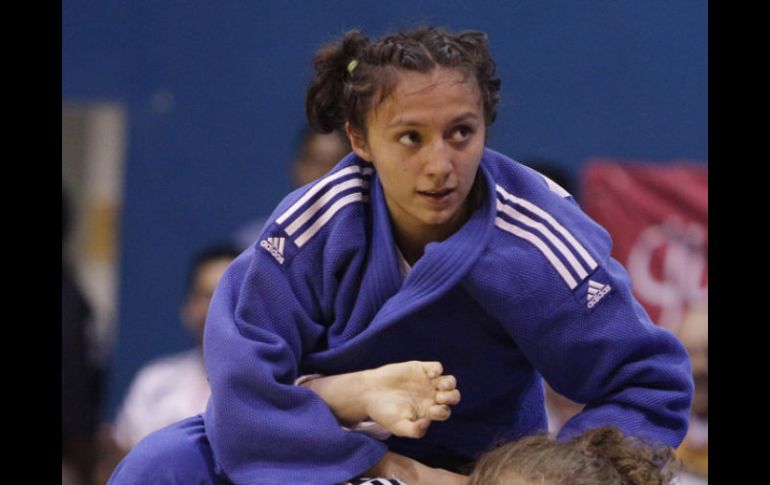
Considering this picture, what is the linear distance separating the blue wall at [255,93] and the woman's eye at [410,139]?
1961mm

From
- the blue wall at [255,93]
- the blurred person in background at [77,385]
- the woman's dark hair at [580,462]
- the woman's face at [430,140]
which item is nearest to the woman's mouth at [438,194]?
the woman's face at [430,140]

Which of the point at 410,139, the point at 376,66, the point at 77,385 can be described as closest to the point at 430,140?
the point at 410,139

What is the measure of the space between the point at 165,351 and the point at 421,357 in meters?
2.19

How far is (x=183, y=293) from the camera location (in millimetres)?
4016

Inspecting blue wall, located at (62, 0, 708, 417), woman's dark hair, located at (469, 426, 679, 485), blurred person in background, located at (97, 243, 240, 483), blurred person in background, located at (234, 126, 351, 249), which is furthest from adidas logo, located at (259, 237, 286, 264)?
blue wall, located at (62, 0, 708, 417)

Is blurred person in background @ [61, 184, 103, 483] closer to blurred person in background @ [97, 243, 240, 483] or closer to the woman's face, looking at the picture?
blurred person in background @ [97, 243, 240, 483]

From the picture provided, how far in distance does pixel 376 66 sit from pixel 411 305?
378 millimetres

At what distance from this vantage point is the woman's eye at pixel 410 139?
1.83 metres

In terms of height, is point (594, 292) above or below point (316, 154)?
above

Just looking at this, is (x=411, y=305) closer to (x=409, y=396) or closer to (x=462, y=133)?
(x=409, y=396)

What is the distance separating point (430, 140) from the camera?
1.81m

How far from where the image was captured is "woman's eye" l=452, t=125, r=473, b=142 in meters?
1.83

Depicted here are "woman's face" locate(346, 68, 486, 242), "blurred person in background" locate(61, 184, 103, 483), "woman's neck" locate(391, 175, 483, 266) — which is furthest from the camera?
"blurred person in background" locate(61, 184, 103, 483)
